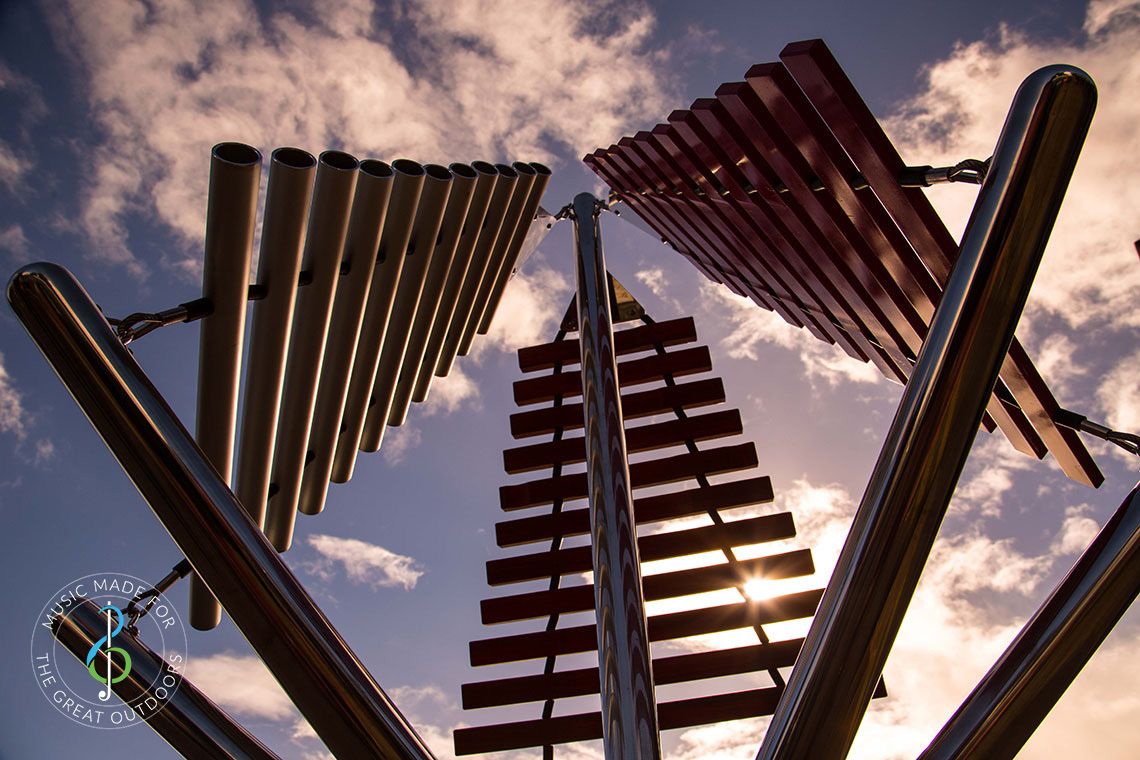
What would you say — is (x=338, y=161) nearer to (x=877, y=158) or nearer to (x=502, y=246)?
(x=877, y=158)

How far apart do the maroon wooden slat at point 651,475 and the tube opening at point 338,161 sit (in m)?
2.66

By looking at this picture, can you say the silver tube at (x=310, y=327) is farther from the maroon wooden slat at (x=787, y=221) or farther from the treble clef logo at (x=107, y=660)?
the treble clef logo at (x=107, y=660)

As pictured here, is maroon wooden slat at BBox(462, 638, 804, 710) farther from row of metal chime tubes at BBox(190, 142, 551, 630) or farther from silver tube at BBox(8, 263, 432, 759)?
silver tube at BBox(8, 263, 432, 759)

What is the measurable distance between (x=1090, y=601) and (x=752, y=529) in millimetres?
3916

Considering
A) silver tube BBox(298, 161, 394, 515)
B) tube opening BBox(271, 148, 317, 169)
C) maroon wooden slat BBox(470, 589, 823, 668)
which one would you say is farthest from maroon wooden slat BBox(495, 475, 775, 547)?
tube opening BBox(271, 148, 317, 169)

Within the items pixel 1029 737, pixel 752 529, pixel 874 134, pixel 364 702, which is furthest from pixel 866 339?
pixel 364 702

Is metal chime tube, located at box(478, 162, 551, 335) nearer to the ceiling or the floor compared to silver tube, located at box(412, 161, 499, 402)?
nearer to the ceiling

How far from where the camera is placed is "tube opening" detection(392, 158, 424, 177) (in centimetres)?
406

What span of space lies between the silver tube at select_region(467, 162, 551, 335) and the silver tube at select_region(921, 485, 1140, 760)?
15.7 feet

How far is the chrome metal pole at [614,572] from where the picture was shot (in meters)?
1.82

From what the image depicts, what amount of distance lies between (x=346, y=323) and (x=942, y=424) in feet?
11.8

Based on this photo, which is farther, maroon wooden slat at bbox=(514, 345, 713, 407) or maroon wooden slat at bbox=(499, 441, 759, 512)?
maroon wooden slat at bbox=(514, 345, 713, 407)

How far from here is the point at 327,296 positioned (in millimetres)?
3945

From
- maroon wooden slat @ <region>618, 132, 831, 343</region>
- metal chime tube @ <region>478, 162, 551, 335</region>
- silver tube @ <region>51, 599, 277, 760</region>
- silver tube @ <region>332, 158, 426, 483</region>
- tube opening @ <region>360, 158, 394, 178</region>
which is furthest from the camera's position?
metal chime tube @ <region>478, 162, 551, 335</region>
